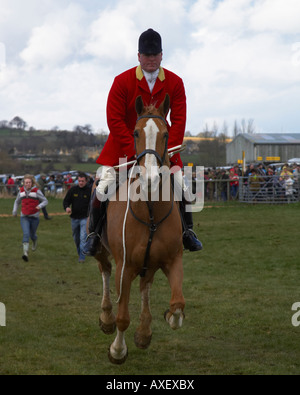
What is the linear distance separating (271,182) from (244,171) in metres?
3.38

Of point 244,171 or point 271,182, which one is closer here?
point 271,182

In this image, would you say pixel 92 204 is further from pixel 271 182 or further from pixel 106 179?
pixel 271 182

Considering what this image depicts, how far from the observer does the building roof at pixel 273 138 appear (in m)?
56.5

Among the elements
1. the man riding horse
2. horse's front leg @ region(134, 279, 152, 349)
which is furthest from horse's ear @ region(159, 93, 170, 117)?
horse's front leg @ region(134, 279, 152, 349)

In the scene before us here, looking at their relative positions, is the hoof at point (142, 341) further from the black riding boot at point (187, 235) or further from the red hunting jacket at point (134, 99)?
the red hunting jacket at point (134, 99)

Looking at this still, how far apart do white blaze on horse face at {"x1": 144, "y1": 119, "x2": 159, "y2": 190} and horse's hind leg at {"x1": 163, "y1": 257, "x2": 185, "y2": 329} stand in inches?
45.5

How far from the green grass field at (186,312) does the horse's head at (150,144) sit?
2.44 metres

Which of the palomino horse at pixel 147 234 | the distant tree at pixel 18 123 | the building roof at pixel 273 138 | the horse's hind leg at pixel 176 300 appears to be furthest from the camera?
the distant tree at pixel 18 123

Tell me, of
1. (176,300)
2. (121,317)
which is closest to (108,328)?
(121,317)

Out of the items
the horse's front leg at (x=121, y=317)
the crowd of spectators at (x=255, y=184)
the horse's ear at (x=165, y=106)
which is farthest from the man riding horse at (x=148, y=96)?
the crowd of spectators at (x=255, y=184)

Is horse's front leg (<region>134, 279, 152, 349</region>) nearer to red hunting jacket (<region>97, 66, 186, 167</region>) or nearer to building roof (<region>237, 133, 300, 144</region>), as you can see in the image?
red hunting jacket (<region>97, 66, 186, 167</region>)
